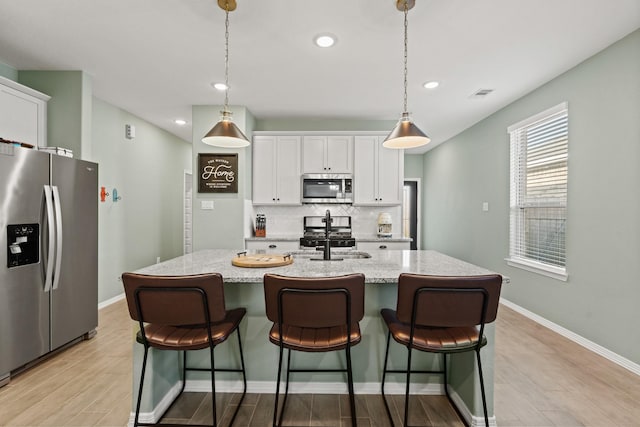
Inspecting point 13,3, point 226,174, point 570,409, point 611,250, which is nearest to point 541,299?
point 611,250

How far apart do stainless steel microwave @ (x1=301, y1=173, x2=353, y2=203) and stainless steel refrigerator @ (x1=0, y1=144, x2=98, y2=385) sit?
8.24ft

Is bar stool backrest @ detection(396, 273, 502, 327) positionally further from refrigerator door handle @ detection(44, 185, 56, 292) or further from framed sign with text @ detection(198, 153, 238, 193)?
framed sign with text @ detection(198, 153, 238, 193)

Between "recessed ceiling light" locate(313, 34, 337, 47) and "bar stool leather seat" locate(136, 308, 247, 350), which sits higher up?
"recessed ceiling light" locate(313, 34, 337, 47)

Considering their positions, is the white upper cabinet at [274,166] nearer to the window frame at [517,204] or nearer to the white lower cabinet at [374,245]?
the white lower cabinet at [374,245]

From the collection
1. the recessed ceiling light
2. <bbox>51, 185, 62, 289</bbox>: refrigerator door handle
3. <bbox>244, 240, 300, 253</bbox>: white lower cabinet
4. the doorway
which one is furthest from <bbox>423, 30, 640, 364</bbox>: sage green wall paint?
<bbox>51, 185, 62, 289</bbox>: refrigerator door handle

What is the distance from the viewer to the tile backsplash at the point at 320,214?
15.6 feet

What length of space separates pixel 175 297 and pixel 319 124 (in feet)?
12.6

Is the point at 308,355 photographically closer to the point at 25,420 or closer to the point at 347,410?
the point at 347,410

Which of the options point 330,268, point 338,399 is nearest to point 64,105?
point 330,268

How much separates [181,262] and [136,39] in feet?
6.22

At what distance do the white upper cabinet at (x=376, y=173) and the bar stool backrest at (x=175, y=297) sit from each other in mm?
3311

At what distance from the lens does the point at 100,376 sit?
7.65 feet

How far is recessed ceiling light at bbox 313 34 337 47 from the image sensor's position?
8.17 feet

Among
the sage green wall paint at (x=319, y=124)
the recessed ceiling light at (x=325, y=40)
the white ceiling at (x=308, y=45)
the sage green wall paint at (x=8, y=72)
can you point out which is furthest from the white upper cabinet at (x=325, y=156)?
the sage green wall paint at (x=8, y=72)
